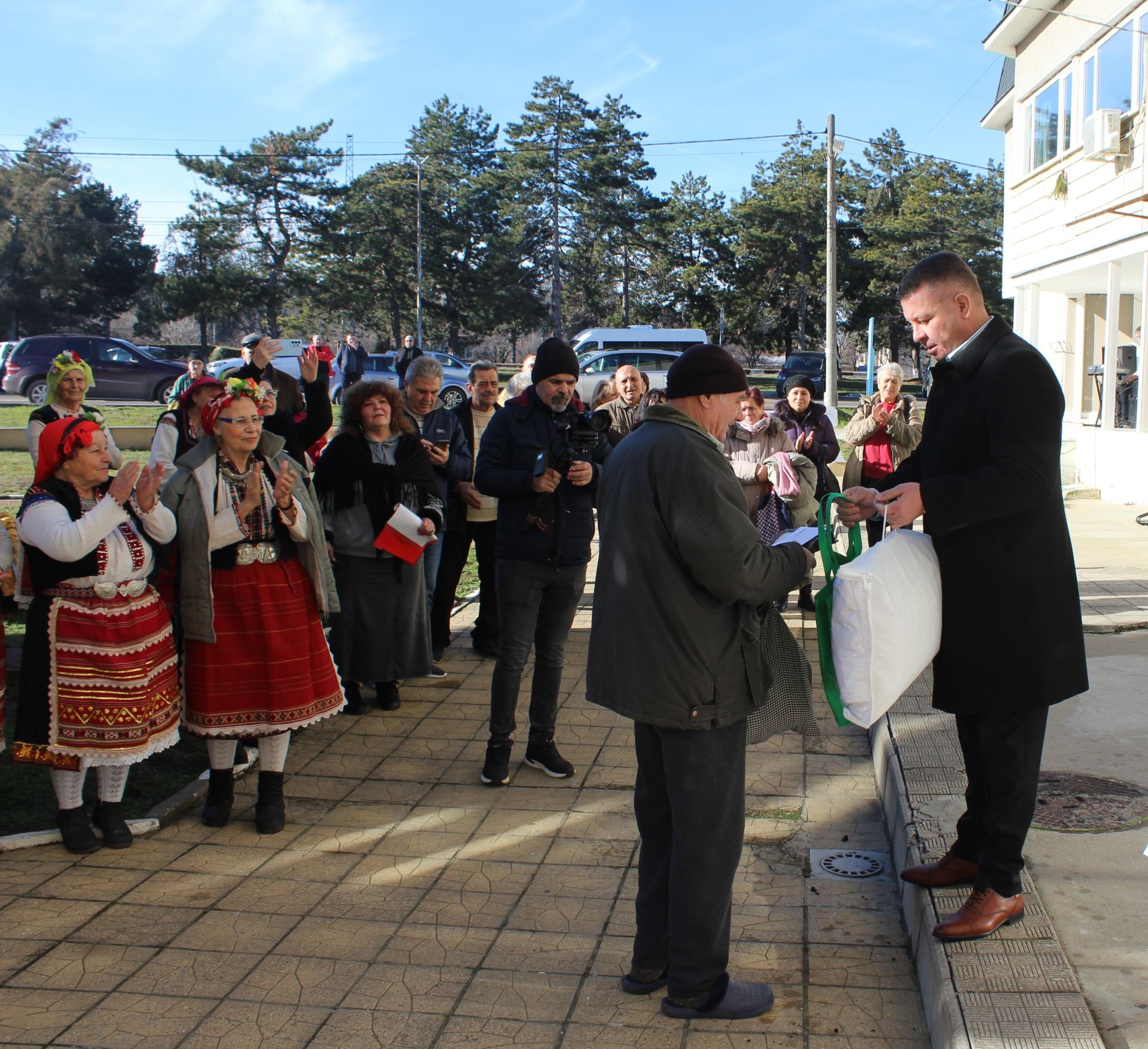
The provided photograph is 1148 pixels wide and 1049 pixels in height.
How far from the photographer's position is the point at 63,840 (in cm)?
438

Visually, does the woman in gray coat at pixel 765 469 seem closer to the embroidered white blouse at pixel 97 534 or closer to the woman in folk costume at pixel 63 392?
the woman in folk costume at pixel 63 392

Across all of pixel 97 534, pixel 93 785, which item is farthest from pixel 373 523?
pixel 97 534

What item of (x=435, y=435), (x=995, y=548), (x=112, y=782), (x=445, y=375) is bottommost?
(x=112, y=782)

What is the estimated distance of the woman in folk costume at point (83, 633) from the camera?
4242mm

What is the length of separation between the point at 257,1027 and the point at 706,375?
2.23m

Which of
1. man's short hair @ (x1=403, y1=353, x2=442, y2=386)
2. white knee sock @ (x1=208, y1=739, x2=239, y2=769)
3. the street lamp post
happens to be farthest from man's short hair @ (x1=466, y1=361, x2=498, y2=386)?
the street lamp post

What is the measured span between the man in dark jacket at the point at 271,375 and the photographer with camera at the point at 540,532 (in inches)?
82.8

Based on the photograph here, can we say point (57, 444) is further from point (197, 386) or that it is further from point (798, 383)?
point (798, 383)

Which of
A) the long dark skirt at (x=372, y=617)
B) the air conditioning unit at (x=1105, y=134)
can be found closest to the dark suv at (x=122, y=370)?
the air conditioning unit at (x=1105, y=134)

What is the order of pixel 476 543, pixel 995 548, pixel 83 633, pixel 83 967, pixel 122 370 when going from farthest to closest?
pixel 122 370 < pixel 476 543 < pixel 83 633 < pixel 83 967 < pixel 995 548

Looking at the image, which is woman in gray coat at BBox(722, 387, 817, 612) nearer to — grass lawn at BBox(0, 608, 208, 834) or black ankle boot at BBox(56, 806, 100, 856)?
grass lawn at BBox(0, 608, 208, 834)

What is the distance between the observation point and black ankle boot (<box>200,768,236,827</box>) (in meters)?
4.65

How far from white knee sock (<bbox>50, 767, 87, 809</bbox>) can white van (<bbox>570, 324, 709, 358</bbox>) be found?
34773mm

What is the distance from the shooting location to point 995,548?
10.1ft
